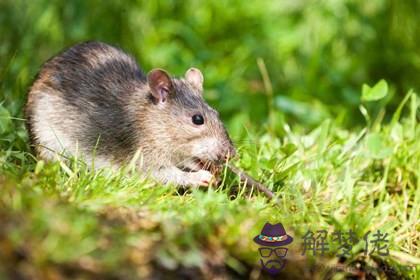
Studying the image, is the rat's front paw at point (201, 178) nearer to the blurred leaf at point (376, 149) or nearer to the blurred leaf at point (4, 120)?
the blurred leaf at point (376, 149)

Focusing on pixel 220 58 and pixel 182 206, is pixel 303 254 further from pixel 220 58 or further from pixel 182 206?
pixel 220 58

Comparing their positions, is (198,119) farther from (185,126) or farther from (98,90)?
(98,90)

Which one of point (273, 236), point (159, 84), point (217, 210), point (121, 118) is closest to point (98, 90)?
point (121, 118)

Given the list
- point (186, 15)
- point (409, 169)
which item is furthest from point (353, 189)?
point (186, 15)

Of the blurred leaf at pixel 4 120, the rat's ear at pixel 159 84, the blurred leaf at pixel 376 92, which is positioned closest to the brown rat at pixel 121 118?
the rat's ear at pixel 159 84

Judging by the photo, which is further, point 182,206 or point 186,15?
point 186,15

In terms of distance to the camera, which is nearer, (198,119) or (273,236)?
(273,236)
